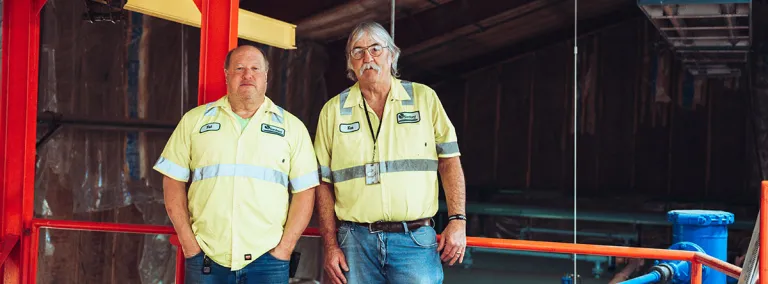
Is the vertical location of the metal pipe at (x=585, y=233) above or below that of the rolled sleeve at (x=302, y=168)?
below

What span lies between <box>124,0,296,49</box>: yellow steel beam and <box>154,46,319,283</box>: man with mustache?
2.19 metres

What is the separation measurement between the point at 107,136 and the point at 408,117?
4698mm

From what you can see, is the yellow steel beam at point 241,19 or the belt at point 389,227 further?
the yellow steel beam at point 241,19

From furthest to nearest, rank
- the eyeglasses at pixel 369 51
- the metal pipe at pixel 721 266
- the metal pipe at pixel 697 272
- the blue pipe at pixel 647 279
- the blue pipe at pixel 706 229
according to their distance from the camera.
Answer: the blue pipe at pixel 706 229 < the blue pipe at pixel 647 279 < the metal pipe at pixel 697 272 < the metal pipe at pixel 721 266 < the eyeglasses at pixel 369 51

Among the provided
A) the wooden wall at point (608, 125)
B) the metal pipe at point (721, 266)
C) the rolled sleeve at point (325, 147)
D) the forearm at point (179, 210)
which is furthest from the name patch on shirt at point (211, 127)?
the wooden wall at point (608, 125)

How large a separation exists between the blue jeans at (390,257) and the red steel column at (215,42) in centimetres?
115

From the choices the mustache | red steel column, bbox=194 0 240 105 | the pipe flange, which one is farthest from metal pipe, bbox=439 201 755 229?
the mustache

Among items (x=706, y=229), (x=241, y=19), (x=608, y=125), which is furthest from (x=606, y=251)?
(x=608, y=125)

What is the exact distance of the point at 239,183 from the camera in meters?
3.26

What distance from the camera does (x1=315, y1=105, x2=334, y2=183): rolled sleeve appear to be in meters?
3.40

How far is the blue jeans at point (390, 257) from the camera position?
3.24 metres

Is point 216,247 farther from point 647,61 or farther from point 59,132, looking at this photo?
point 647,61

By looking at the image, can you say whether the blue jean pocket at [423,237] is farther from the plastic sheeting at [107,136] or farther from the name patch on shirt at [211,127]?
the plastic sheeting at [107,136]

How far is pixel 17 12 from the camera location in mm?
4250
